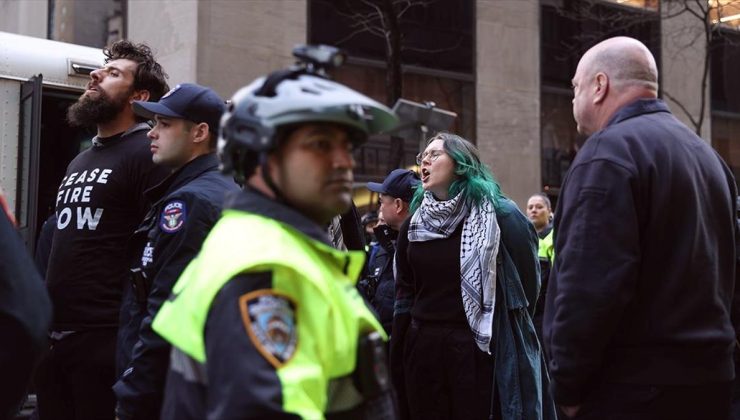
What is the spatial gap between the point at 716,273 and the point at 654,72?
0.90m

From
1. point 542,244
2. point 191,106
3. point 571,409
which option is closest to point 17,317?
point 191,106

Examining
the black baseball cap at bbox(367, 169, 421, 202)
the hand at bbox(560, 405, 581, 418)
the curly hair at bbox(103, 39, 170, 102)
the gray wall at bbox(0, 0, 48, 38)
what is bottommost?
the hand at bbox(560, 405, 581, 418)

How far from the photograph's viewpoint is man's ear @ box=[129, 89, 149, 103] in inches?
203

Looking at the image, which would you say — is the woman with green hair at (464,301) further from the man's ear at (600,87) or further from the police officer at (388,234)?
the man's ear at (600,87)

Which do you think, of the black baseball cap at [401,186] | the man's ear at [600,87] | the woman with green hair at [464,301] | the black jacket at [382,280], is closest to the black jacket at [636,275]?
the man's ear at [600,87]

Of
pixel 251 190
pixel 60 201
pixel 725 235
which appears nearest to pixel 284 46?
pixel 60 201

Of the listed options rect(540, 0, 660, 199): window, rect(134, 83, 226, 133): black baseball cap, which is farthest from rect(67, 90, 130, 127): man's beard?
rect(540, 0, 660, 199): window

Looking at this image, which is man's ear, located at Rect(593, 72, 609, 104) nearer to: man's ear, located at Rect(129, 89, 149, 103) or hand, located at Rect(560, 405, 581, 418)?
hand, located at Rect(560, 405, 581, 418)

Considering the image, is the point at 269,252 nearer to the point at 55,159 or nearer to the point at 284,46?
the point at 55,159

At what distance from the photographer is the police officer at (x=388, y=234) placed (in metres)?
7.23

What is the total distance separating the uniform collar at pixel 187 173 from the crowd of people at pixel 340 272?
1 centimetres

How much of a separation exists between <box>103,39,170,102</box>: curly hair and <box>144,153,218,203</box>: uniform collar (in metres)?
1.03

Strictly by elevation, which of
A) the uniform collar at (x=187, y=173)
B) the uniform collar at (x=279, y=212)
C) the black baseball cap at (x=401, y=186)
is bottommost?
the uniform collar at (x=279, y=212)

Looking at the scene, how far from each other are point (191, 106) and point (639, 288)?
2.07 metres
